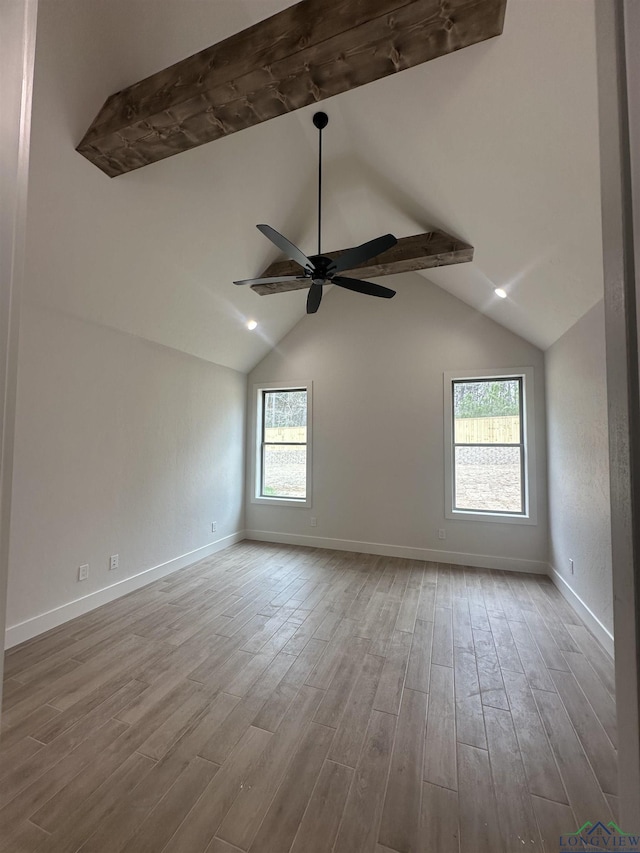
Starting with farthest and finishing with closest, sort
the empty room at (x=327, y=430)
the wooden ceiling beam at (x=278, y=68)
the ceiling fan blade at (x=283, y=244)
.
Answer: the ceiling fan blade at (x=283, y=244) < the wooden ceiling beam at (x=278, y=68) < the empty room at (x=327, y=430)

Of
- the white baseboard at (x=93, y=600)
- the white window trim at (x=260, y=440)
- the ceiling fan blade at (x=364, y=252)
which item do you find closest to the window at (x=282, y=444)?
the white window trim at (x=260, y=440)

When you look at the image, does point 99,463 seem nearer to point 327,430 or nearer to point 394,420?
point 327,430

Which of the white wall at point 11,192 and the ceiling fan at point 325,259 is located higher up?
the ceiling fan at point 325,259

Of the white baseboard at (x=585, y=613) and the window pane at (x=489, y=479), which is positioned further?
the window pane at (x=489, y=479)

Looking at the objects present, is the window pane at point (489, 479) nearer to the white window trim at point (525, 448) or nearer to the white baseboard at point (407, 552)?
the white window trim at point (525, 448)

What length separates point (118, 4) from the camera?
70.8 inches

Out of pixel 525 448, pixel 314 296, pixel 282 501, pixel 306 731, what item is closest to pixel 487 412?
pixel 525 448

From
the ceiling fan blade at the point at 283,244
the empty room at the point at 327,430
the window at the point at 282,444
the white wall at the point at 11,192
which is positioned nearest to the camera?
the white wall at the point at 11,192

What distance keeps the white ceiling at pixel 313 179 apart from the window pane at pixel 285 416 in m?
1.69

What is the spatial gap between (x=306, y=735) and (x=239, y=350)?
411 cm

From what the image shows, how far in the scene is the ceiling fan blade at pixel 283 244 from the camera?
222cm

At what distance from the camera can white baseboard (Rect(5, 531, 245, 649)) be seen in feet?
8.43

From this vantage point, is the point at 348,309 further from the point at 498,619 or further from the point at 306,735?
the point at 306,735

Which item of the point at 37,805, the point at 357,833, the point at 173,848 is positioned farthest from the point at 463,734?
the point at 37,805
